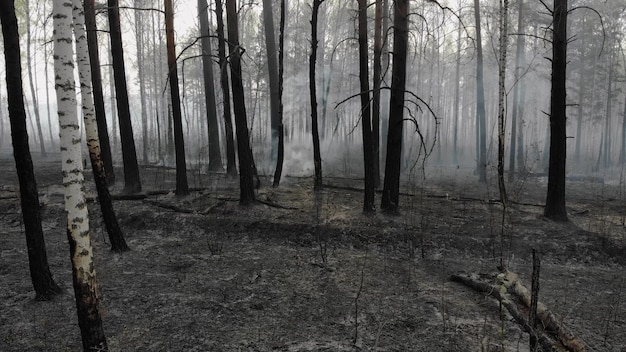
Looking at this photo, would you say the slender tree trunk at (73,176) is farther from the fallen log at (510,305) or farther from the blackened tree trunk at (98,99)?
the blackened tree trunk at (98,99)

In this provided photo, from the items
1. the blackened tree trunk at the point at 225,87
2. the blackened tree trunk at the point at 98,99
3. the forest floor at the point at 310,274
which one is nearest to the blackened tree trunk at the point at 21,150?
the forest floor at the point at 310,274

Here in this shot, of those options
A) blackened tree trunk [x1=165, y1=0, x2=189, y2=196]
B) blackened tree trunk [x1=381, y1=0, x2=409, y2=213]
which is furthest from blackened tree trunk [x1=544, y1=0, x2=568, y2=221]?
blackened tree trunk [x1=165, y1=0, x2=189, y2=196]

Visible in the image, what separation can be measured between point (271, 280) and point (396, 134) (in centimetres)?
466

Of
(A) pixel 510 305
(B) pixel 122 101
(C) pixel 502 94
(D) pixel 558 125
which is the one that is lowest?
(A) pixel 510 305

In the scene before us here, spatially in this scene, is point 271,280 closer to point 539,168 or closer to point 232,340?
point 232,340

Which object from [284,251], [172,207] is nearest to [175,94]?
[172,207]

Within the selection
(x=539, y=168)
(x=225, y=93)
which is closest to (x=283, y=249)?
(x=225, y=93)

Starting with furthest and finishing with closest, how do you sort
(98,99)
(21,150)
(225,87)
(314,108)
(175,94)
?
1. (225,87)
2. (98,99)
3. (314,108)
4. (175,94)
5. (21,150)

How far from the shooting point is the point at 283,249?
25.1ft

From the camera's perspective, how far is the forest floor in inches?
172

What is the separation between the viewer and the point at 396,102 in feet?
29.0

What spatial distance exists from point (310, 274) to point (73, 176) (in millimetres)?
3933

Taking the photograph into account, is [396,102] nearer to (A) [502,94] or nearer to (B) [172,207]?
(A) [502,94]

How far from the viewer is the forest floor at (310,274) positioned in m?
4.36
